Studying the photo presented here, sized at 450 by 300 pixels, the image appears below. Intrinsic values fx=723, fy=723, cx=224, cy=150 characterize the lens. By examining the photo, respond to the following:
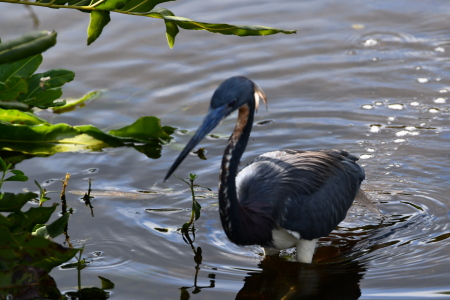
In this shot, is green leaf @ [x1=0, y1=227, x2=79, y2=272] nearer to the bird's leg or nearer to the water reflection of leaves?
the water reflection of leaves

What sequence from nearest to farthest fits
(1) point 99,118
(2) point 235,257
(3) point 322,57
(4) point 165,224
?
1. (2) point 235,257
2. (4) point 165,224
3. (1) point 99,118
4. (3) point 322,57

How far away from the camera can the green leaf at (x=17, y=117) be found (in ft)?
22.5

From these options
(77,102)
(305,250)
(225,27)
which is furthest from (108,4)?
(77,102)

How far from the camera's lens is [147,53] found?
364 inches

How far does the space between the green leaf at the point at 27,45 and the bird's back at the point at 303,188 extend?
230cm

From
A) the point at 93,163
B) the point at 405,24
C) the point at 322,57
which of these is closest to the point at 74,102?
the point at 93,163

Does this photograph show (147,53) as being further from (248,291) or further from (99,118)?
(248,291)

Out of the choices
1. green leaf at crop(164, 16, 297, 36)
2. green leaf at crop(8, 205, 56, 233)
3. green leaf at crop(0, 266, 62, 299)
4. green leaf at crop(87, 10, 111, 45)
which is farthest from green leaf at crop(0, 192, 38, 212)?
green leaf at crop(164, 16, 297, 36)

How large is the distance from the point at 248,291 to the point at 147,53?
15.5ft

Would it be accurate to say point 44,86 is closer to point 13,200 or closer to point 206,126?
point 13,200

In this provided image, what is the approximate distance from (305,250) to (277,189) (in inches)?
20.5

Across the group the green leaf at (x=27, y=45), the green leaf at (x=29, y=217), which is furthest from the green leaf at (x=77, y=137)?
the green leaf at (x=27, y=45)

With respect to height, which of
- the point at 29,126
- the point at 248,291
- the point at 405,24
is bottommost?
the point at 248,291

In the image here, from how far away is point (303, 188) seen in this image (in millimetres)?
5656
